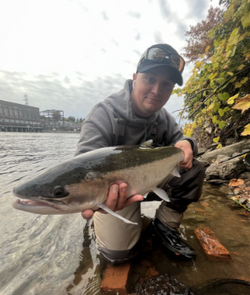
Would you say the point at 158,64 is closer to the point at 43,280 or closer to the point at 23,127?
the point at 43,280

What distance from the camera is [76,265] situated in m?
2.36

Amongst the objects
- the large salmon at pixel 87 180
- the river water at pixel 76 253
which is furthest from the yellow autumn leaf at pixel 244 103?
the river water at pixel 76 253

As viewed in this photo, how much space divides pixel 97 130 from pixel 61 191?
116 centimetres

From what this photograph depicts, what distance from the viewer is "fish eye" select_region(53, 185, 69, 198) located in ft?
4.76

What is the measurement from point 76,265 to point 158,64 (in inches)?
133

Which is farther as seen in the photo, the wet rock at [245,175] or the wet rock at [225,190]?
the wet rock at [245,175]

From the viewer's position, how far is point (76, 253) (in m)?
2.58

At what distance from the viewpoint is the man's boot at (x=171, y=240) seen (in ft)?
7.76

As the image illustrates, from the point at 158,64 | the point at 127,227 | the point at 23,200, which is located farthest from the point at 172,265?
the point at 158,64

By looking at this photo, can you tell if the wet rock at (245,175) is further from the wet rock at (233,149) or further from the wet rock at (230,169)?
the wet rock at (233,149)

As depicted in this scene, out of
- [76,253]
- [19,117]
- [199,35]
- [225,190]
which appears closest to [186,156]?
[76,253]

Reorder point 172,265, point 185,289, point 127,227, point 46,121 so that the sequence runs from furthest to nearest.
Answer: point 46,121 → point 127,227 → point 172,265 → point 185,289

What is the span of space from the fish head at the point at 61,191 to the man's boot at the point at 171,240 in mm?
1614

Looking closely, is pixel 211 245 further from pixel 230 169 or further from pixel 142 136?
pixel 230 169
